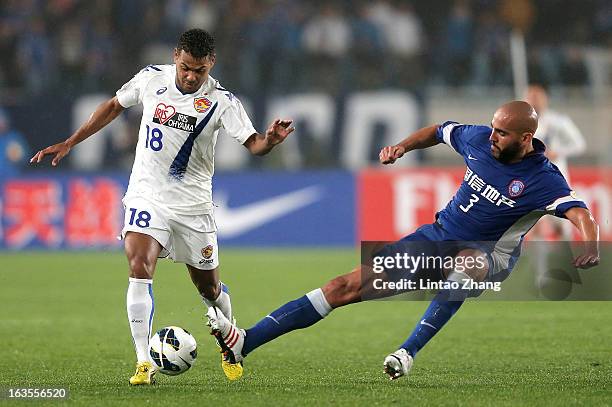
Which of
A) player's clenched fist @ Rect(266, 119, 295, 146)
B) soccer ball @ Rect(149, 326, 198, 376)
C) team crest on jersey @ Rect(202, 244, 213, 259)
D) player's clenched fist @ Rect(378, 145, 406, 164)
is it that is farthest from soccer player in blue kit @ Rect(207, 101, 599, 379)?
team crest on jersey @ Rect(202, 244, 213, 259)

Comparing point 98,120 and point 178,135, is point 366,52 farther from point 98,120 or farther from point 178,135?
point 178,135

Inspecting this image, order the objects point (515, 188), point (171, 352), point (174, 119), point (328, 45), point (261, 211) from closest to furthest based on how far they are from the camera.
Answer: point (515, 188) → point (171, 352) → point (174, 119) → point (261, 211) → point (328, 45)

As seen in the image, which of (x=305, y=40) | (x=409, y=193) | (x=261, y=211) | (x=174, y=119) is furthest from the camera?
(x=305, y=40)

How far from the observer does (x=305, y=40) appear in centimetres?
2039

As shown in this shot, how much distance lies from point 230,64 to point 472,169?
41.5ft

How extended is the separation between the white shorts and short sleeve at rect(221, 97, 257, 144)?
24.3 inches

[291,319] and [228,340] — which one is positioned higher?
[291,319]

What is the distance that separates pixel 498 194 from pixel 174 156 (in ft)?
6.72

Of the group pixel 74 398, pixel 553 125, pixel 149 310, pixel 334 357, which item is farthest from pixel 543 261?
pixel 74 398

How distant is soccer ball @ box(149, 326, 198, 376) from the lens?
22.0ft

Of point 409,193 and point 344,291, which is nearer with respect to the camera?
point 344,291

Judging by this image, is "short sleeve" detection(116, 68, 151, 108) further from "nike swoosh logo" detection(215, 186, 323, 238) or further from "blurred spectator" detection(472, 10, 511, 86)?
"blurred spectator" detection(472, 10, 511, 86)

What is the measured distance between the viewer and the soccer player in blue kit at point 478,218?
257 inches

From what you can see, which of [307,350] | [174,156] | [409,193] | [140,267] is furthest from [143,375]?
[409,193]
